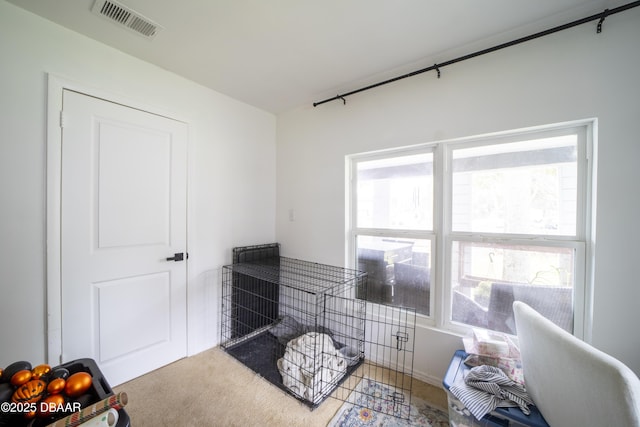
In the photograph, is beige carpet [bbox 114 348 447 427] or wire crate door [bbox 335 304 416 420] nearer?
beige carpet [bbox 114 348 447 427]

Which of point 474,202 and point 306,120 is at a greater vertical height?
point 306,120

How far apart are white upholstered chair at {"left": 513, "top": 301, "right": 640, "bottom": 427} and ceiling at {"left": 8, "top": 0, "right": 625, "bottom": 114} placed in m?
1.67

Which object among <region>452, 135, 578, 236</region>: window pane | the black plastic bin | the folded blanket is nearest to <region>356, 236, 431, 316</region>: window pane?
<region>452, 135, 578, 236</region>: window pane

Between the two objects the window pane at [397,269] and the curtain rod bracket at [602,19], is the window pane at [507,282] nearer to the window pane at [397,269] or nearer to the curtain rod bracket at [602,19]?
the window pane at [397,269]

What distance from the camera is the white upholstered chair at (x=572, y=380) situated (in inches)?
31.4

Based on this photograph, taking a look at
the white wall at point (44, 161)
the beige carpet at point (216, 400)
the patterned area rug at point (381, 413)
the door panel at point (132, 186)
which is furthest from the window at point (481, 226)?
the door panel at point (132, 186)

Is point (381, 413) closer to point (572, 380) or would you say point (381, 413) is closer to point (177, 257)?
point (572, 380)

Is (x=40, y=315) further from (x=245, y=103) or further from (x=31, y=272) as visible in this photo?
(x=245, y=103)

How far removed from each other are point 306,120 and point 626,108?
2271mm

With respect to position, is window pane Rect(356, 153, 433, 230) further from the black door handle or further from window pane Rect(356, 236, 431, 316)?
the black door handle

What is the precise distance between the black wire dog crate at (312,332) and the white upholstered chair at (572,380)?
0.82 meters

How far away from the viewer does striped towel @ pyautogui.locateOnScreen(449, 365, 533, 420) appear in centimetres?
122

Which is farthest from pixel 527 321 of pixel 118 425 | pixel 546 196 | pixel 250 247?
pixel 250 247

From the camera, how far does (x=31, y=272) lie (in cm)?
148
